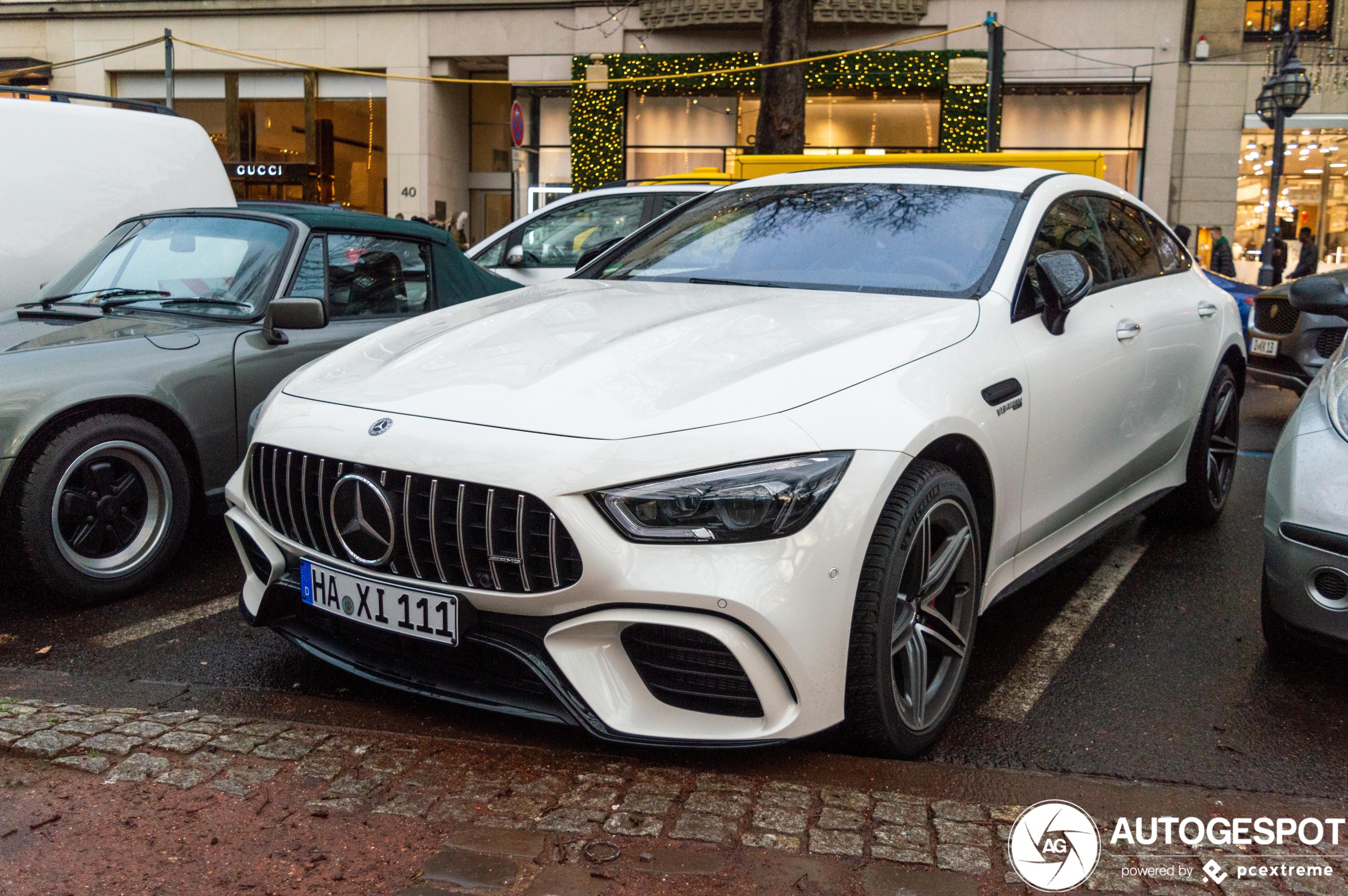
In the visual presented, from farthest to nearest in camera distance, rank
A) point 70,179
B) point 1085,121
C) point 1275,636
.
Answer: point 1085,121 → point 70,179 → point 1275,636

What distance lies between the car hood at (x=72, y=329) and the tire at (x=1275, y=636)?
4.17m

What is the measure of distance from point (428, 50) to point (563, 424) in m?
21.5

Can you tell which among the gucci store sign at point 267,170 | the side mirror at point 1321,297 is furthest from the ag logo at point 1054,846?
the gucci store sign at point 267,170

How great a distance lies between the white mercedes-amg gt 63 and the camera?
2.73 m

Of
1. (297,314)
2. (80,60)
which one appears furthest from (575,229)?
(80,60)

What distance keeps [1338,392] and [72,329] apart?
4.58 m

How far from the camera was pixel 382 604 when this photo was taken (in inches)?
118

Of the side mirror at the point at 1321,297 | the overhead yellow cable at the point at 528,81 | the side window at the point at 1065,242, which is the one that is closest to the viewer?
the side window at the point at 1065,242

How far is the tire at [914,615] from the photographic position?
2877 mm

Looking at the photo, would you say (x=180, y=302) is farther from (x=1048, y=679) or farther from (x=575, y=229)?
(x=575, y=229)

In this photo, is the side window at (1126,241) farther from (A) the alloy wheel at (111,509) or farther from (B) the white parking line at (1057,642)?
(A) the alloy wheel at (111,509)

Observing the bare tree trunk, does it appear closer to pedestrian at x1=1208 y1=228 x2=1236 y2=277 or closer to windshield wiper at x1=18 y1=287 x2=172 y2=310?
pedestrian at x1=1208 y1=228 x2=1236 y2=277

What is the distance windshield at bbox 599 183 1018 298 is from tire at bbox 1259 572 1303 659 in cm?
146

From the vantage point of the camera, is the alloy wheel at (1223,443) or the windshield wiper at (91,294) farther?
the alloy wheel at (1223,443)
